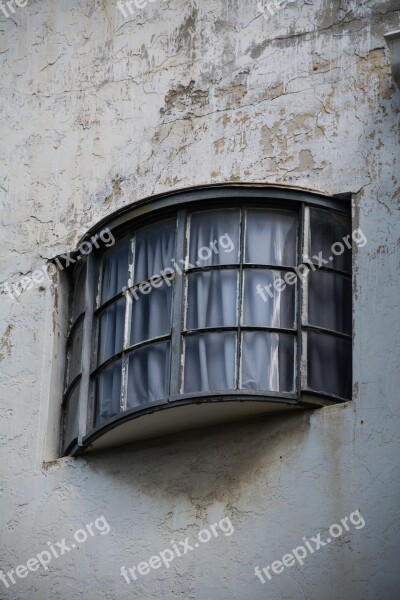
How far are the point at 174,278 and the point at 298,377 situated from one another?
140 centimetres

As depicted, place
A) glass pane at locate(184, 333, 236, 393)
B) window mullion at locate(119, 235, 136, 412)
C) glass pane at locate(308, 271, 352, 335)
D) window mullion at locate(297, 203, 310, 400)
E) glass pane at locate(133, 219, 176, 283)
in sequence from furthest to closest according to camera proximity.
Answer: glass pane at locate(133, 219, 176, 283)
window mullion at locate(119, 235, 136, 412)
glass pane at locate(308, 271, 352, 335)
glass pane at locate(184, 333, 236, 393)
window mullion at locate(297, 203, 310, 400)

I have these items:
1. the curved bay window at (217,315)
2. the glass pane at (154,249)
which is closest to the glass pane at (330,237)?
the curved bay window at (217,315)

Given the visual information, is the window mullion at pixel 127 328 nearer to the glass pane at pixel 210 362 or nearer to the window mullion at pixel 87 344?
the window mullion at pixel 87 344

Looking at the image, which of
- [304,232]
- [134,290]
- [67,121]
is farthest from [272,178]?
[67,121]

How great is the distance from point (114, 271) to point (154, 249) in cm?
50

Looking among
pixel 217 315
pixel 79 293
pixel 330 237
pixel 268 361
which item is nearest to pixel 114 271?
pixel 79 293

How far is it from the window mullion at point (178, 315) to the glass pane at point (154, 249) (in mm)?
133

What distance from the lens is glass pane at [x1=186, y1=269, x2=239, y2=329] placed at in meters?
12.4

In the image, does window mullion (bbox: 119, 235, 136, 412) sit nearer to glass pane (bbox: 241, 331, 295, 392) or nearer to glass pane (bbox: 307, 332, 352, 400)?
glass pane (bbox: 241, 331, 295, 392)

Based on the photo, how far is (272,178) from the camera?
13.0 meters

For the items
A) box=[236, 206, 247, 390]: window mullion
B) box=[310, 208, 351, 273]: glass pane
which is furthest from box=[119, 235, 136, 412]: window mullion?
box=[310, 208, 351, 273]: glass pane

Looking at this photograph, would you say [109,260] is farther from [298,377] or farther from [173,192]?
[298,377]

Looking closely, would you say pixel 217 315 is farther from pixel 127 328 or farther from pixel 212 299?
pixel 127 328

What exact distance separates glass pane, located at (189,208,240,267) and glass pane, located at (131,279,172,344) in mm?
368
